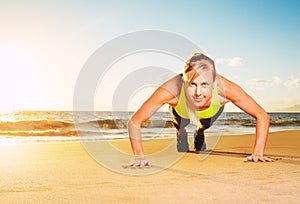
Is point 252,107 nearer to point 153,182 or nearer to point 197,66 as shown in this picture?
point 197,66

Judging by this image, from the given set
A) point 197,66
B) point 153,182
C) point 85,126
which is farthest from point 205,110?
point 85,126

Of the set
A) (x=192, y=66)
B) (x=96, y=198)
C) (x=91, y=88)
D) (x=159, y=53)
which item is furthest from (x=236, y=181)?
(x=159, y=53)

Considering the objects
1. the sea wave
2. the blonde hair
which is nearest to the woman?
the blonde hair

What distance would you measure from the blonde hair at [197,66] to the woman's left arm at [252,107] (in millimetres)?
298

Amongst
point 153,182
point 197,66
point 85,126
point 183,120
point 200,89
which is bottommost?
point 85,126

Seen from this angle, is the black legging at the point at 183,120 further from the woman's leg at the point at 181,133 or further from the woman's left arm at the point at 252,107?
the woman's left arm at the point at 252,107

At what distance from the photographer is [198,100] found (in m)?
4.39

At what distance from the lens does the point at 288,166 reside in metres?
3.98

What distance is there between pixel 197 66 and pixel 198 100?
43 cm

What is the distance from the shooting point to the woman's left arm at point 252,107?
4.54m

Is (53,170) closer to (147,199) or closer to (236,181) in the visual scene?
(147,199)

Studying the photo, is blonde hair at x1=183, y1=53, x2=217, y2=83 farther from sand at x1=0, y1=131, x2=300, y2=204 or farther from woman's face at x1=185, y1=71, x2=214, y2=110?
sand at x1=0, y1=131, x2=300, y2=204

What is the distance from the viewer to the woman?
422 centimetres

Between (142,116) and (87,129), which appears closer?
(142,116)
